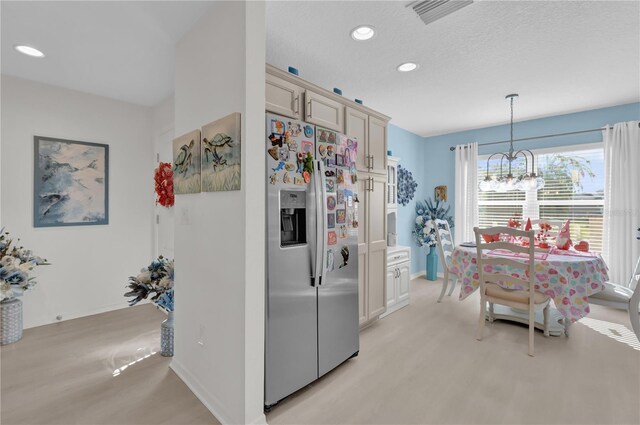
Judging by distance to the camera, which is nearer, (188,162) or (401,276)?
(188,162)

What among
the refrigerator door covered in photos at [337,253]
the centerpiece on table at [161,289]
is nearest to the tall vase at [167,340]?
the centerpiece on table at [161,289]

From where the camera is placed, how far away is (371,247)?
2.99 meters

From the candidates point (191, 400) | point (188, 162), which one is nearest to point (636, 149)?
point (188, 162)

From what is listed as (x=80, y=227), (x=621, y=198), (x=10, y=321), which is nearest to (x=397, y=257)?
(x=621, y=198)

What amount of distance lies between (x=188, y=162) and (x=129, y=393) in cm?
163

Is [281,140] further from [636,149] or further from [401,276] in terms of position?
[636,149]

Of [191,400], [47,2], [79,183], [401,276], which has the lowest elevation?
[191,400]

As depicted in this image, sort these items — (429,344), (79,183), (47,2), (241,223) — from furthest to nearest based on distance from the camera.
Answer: (79,183), (429,344), (47,2), (241,223)

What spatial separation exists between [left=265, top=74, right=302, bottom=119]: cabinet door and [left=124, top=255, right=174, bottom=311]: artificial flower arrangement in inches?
65.8

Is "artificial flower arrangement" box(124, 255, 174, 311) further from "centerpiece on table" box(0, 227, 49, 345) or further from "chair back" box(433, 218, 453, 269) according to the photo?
"chair back" box(433, 218, 453, 269)

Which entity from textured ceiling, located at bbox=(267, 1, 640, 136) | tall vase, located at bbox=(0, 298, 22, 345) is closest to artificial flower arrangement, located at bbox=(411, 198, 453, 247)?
textured ceiling, located at bbox=(267, 1, 640, 136)

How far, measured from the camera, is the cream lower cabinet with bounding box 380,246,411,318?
11.5ft

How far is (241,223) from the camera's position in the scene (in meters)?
1.62

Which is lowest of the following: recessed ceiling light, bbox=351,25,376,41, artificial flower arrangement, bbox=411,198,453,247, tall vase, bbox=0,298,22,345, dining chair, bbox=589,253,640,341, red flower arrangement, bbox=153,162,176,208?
tall vase, bbox=0,298,22,345
